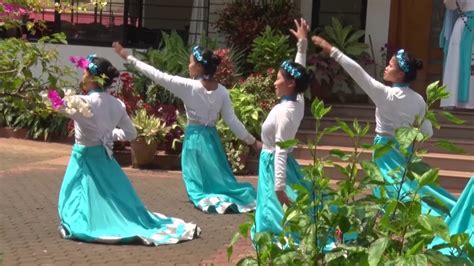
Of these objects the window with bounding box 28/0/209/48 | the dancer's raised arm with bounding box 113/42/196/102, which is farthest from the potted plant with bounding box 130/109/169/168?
the window with bounding box 28/0/209/48

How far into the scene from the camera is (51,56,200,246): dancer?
7066 millimetres

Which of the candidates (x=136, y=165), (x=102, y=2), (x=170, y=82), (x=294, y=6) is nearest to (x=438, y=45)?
(x=294, y=6)

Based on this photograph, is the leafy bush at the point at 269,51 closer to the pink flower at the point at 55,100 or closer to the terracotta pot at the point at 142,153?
the terracotta pot at the point at 142,153

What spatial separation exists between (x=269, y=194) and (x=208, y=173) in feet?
7.12

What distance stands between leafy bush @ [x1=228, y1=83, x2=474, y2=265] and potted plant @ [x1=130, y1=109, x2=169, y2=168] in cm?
715

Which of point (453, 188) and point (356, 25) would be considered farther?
point (356, 25)

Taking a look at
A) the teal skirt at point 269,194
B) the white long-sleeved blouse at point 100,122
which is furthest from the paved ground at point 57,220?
the white long-sleeved blouse at point 100,122

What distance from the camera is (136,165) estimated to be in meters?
11.3

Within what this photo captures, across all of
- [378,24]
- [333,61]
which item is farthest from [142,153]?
[378,24]

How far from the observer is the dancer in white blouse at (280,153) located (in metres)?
6.36

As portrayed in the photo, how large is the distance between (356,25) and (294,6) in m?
1.18

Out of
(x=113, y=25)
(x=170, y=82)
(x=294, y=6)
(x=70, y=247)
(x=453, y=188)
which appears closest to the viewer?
(x=70, y=247)

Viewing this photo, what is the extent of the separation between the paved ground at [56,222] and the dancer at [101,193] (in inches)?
5.4

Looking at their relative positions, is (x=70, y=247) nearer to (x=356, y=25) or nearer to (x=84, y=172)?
(x=84, y=172)
